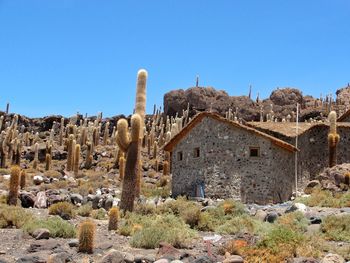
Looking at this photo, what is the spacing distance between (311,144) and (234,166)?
7.92 meters

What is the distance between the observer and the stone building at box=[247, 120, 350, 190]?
30609 millimetres

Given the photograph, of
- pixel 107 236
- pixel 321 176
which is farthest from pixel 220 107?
pixel 107 236

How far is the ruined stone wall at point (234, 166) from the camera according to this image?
86.4ft

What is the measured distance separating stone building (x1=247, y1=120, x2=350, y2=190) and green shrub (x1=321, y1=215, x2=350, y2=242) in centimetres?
1284

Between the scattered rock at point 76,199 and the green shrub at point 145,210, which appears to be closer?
the green shrub at point 145,210

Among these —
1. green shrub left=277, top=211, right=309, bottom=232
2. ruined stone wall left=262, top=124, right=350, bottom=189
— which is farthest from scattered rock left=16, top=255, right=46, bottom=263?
ruined stone wall left=262, top=124, right=350, bottom=189

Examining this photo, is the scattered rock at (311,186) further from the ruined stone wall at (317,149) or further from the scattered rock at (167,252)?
the scattered rock at (167,252)

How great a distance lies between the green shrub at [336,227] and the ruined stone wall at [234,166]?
28.1 ft

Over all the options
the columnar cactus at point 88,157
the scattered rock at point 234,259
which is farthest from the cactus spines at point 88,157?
the scattered rock at point 234,259

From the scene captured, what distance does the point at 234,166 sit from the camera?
26.7m

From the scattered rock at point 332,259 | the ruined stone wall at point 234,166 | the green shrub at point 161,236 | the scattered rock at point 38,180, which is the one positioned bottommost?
the scattered rock at point 332,259

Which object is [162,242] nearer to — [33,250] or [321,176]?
[33,250]

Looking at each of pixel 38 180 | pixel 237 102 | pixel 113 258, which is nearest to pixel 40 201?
pixel 113 258

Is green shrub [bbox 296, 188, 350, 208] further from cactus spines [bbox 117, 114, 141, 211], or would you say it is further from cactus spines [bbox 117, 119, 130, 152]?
cactus spines [bbox 117, 119, 130, 152]
